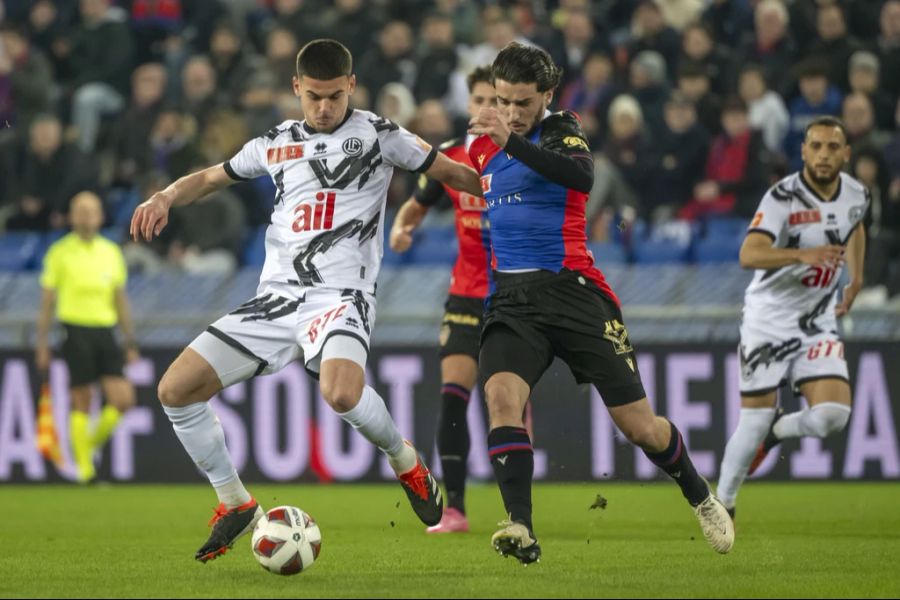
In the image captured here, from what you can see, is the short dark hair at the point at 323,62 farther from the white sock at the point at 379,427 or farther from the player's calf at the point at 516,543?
the player's calf at the point at 516,543

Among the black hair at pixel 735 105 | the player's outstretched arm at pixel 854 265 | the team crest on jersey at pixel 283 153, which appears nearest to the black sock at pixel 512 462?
the team crest on jersey at pixel 283 153

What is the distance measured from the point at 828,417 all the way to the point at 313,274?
10.8 ft

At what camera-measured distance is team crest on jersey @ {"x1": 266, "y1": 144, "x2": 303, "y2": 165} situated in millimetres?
7230

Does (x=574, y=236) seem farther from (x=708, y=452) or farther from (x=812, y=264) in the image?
(x=708, y=452)

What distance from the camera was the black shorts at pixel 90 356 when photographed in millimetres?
13039

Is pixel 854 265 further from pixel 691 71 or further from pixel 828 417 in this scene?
pixel 691 71

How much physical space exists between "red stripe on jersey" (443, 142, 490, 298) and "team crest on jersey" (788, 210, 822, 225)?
173 cm

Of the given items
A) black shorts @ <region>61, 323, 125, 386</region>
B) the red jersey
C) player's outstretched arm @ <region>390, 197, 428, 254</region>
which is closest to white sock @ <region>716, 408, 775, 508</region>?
the red jersey

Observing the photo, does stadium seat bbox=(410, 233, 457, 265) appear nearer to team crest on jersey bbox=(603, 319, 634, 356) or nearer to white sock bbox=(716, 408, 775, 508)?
white sock bbox=(716, 408, 775, 508)

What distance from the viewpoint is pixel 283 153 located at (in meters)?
7.26

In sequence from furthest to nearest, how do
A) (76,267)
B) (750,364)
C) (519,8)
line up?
(519,8)
(76,267)
(750,364)

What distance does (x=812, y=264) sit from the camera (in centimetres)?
853

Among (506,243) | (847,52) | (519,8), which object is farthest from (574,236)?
(519,8)

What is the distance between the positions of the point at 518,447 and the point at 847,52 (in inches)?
370
